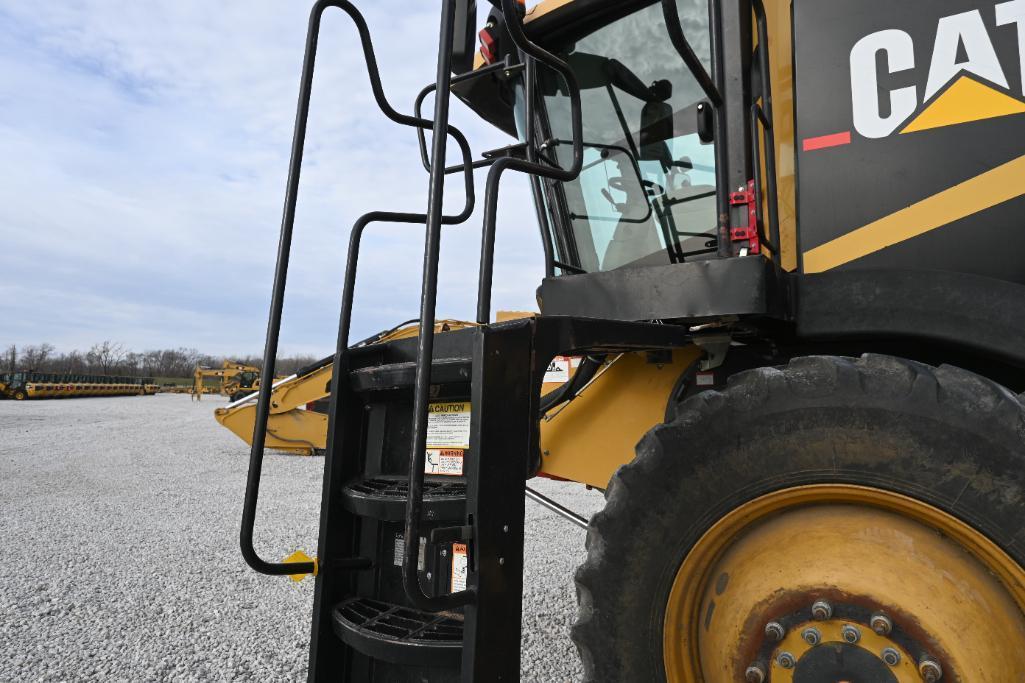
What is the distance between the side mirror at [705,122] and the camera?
1935 millimetres

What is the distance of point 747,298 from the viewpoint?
164 cm

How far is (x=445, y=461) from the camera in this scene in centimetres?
195

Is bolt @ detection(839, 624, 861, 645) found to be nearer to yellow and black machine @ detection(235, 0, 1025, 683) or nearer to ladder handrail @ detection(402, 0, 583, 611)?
yellow and black machine @ detection(235, 0, 1025, 683)

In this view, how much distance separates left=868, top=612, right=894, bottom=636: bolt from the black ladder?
738mm

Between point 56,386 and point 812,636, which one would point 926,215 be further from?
point 56,386

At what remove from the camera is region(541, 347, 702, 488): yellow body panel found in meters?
2.54

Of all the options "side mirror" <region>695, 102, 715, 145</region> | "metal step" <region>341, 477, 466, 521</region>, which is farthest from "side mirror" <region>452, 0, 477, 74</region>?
"metal step" <region>341, 477, 466, 521</region>

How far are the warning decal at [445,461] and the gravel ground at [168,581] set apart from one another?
3.98 ft

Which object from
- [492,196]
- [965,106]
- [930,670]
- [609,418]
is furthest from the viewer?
[609,418]

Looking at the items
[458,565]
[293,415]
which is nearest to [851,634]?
[458,565]

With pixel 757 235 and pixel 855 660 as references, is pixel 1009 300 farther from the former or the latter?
pixel 855 660

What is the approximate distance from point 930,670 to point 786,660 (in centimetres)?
26

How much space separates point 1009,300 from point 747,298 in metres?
0.63

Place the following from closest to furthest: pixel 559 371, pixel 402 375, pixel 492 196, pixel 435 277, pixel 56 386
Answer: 1. pixel 435 277
2. pixel 492 196
3. pixel 402 375
4. pixel 559 371
5. pixel 56 386
